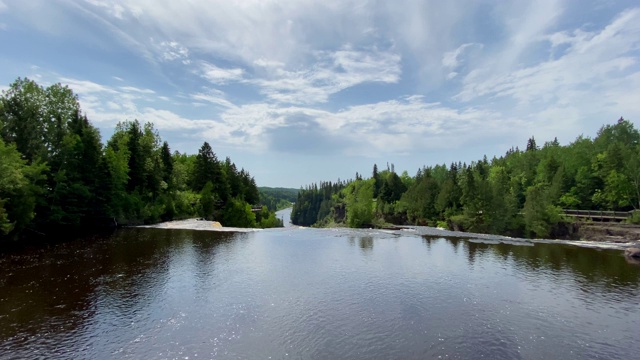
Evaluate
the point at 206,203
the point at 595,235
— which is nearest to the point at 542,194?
the point at 595,235

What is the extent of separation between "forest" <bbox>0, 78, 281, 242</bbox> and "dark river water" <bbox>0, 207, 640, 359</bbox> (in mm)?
8646

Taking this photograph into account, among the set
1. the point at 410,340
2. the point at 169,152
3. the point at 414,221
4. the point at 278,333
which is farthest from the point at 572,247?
the point at 169,152

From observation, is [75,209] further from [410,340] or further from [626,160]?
[626,160]

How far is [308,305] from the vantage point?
1041 inches

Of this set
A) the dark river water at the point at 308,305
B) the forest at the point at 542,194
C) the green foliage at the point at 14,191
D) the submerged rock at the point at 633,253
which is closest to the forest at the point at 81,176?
the green foliage at the point at 14,191

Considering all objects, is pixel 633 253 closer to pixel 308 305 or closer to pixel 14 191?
pixel 308 305

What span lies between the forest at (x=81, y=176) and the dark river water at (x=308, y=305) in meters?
8.65

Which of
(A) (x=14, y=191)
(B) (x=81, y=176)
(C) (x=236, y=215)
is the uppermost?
(B) (x=81, y=176)

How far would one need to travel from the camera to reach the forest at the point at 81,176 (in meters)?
44.6

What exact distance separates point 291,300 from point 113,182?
179ft

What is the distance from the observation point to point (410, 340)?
2094cm

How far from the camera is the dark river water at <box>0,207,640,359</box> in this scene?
1959 cm

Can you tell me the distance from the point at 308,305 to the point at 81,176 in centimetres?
5225

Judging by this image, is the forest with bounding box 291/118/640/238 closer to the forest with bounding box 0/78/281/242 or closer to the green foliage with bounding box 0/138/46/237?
the forest with bounding box 0/78/281/242
